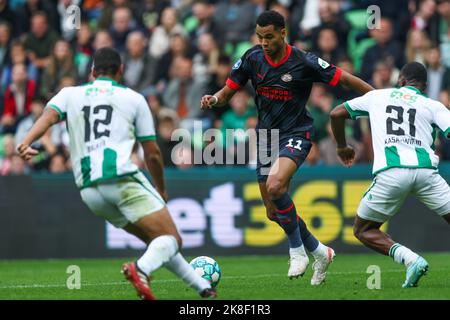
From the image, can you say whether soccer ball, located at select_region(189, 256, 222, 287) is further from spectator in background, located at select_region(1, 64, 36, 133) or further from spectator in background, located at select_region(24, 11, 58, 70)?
spectator in background, located at select_region(24, 11, 58, 70)

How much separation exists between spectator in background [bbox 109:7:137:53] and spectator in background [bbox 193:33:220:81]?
5.55 ft

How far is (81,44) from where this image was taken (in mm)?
20500

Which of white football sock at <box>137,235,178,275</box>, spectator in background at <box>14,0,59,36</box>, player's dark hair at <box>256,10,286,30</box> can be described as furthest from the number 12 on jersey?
spectator in background at <box>14,0,59,36</box>

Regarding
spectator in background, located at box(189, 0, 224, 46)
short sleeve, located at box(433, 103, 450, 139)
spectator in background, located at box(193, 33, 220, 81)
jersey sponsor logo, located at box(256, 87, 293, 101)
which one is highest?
spectator in background, located at box(189, 0, 224, 46)

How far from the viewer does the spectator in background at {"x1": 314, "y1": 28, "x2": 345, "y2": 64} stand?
61.0ft

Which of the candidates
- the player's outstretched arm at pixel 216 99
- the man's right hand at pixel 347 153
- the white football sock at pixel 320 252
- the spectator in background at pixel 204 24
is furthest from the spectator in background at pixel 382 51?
the white football sock at pixel 320 252

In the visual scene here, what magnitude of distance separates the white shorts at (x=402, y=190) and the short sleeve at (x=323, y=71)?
56.1 inches

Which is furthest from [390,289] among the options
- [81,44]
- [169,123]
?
[81,44]

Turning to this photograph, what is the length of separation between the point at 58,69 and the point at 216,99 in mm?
9313

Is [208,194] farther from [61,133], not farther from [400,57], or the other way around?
[400,57]

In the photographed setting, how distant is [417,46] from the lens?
60.7 ft

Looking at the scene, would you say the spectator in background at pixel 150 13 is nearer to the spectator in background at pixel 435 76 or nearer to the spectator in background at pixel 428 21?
the spectator in background at pixel 428 21

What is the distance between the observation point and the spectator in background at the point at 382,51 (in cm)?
1859

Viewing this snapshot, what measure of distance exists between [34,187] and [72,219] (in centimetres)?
82
